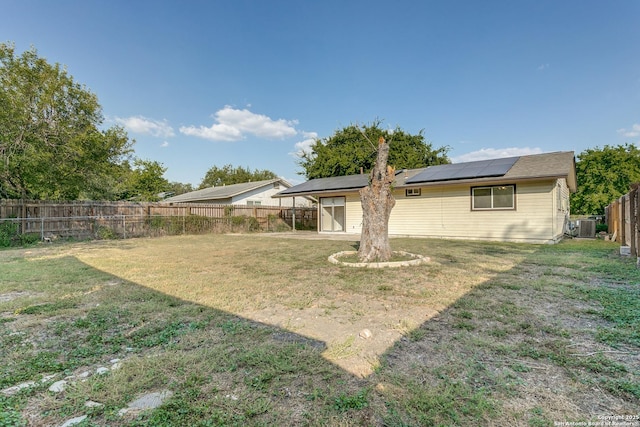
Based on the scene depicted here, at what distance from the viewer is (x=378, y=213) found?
6395mm

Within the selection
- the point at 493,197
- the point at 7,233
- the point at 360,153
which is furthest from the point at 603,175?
A: the point at 7,233

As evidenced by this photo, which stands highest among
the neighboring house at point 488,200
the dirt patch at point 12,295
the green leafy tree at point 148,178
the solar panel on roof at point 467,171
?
the green leafy tree at point 148,178

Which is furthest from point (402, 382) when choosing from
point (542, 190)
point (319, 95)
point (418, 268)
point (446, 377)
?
point (319, 95)

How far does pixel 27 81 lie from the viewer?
1004 centimetres

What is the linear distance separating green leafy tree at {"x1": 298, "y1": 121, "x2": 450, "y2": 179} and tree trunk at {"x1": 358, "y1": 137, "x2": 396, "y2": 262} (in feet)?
58.6

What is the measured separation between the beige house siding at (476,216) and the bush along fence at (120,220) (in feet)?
29.3

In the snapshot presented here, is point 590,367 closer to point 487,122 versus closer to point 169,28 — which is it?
point 169,28

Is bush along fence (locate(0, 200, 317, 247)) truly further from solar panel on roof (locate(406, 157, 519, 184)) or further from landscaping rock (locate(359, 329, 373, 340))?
landscaping rock (locate(359, 329, 373, 340))

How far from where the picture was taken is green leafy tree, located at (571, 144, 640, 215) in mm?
26109

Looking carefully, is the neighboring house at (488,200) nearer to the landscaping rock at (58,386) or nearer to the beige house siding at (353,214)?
the beige house siding at (353,214)

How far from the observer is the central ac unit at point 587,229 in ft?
39.8

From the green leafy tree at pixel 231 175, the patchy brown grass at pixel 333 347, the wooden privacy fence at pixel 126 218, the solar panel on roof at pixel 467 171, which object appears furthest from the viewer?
the green leafy tree at pixel 231 175

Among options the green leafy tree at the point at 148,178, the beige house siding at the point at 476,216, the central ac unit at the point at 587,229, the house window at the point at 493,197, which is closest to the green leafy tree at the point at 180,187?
the green leafy tree at the point at 148,178

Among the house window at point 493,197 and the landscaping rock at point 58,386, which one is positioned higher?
the house window at point 493,197
